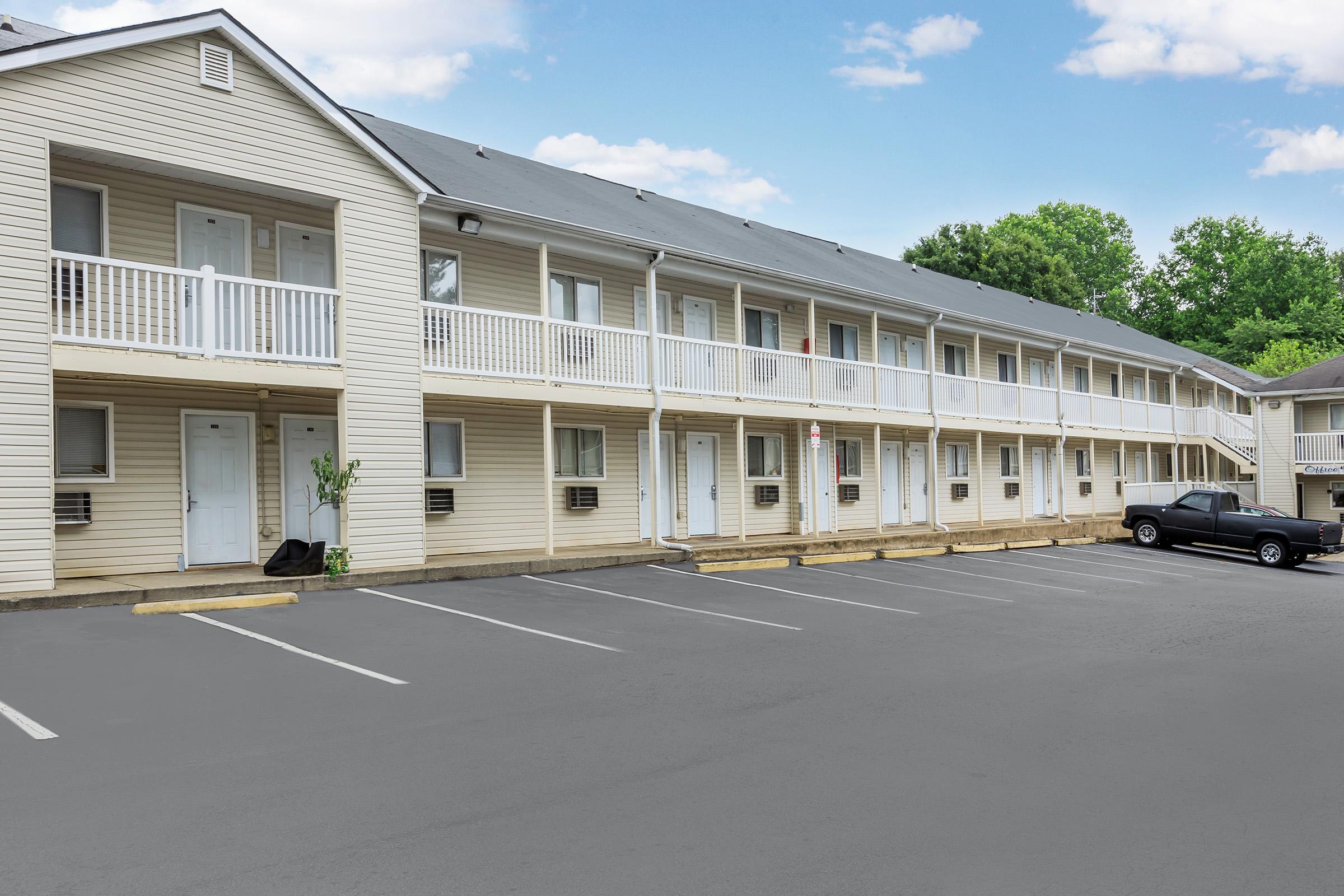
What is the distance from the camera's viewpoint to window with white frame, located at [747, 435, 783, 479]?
856 inches

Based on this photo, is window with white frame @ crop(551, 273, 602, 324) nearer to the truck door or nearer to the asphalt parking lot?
the asphalt parking lot

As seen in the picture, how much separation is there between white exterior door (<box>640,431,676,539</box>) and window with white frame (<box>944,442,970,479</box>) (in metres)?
10.2

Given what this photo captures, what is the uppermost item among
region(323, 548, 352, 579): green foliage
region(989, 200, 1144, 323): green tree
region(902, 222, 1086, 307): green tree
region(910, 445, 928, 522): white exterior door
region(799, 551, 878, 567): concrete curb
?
region(989, 200, 1144, 323): green tree

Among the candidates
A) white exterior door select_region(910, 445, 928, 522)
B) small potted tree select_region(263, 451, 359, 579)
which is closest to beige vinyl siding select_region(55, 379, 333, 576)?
small potted tree select_region(263, 451, 359, 579)

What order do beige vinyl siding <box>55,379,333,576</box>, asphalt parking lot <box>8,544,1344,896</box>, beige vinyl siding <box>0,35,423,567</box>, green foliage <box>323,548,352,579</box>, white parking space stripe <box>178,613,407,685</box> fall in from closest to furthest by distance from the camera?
asphalt parking lot <box>8,544,1344,896</box>, white parking space stripe <box>178,613,407,685</box>, beige vinyl siding <box>0,35,423,567</box>, beige vinyl siding <box>55,379,333,576</box>, green foliage <box>323,548,352,579</box>

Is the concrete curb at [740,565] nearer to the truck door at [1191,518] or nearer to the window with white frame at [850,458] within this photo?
the window with white frame at [850,458]

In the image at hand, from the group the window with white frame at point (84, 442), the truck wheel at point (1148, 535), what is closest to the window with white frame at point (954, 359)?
the truck wheel at point (1148, 535)

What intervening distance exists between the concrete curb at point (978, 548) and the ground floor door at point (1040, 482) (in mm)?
7962

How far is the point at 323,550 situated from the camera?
12.7 m

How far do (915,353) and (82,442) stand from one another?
19.7m

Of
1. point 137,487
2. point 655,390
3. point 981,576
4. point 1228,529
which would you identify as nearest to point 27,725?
point 137,487

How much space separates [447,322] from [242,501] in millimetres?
4019

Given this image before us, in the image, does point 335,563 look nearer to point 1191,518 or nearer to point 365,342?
point 365,342

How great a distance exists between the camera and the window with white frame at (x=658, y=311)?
19453 mm
